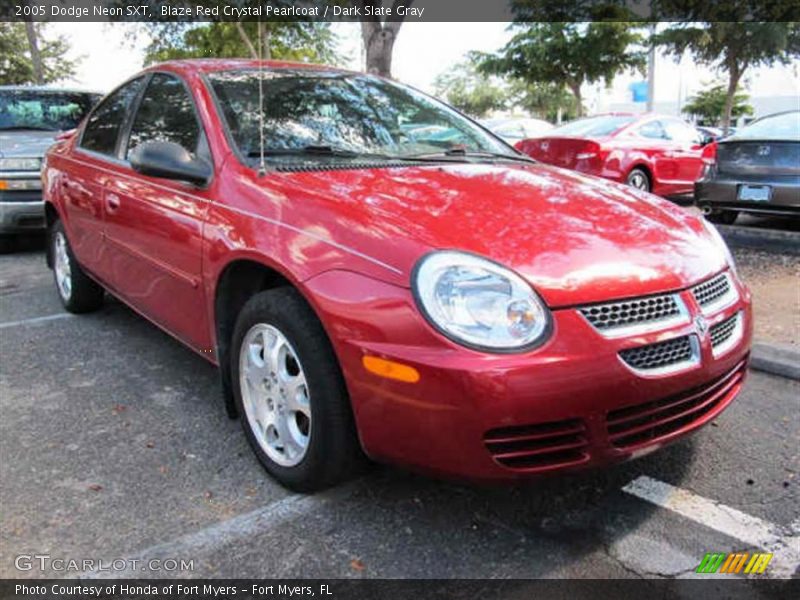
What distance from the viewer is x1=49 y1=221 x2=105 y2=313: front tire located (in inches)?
185

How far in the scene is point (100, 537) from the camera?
7.77ft

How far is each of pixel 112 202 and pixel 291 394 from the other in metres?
1.86

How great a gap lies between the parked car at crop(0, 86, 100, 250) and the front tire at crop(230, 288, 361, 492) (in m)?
5.05

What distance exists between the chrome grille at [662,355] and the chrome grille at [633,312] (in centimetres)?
7

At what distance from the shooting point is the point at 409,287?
81.8 inches

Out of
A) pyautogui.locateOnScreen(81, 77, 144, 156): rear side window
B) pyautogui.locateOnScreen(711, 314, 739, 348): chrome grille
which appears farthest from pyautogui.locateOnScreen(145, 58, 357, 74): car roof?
pyautogui.locateOnScreen(711, 314, 739, 348): chrome grille

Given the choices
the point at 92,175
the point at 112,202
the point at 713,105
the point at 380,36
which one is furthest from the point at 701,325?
the point at 713,105

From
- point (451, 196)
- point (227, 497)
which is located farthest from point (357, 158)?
point (227, 497)

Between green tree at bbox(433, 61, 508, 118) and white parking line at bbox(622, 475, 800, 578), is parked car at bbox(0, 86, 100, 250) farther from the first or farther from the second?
green tree at bbox(433, 61, 508, 118)

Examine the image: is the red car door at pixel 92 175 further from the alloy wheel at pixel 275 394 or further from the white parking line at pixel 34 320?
the alloy wheel at pixel 275 394

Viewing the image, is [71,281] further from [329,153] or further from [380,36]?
[380,36]

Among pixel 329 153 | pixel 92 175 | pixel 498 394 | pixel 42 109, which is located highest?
pixel 42 109

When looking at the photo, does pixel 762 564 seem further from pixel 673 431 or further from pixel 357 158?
pixel 357 158

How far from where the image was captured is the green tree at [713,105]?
147ft
